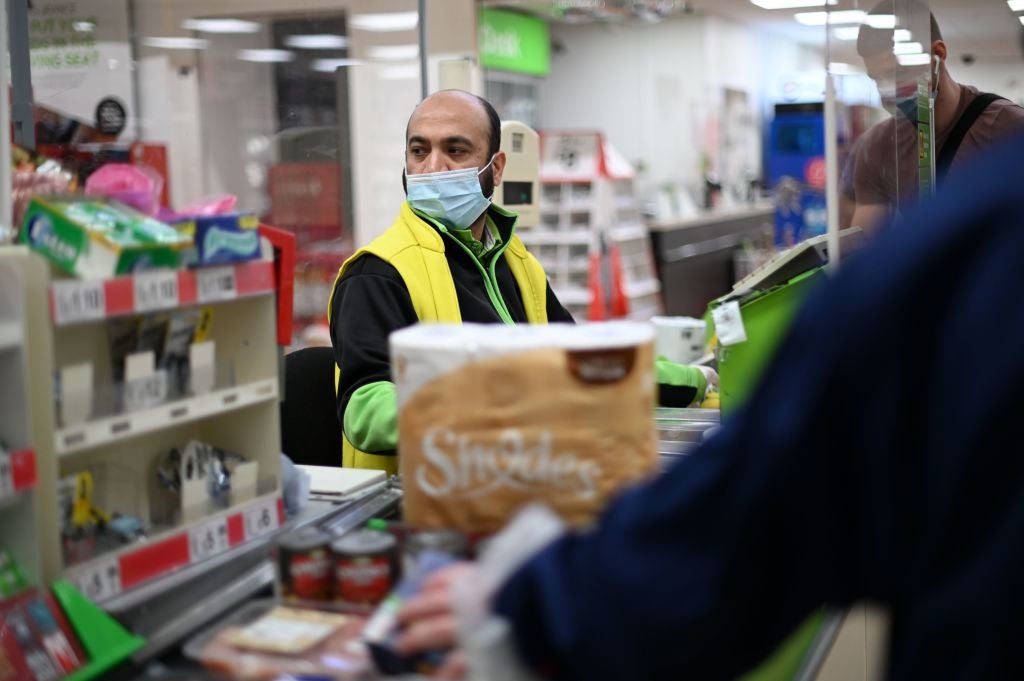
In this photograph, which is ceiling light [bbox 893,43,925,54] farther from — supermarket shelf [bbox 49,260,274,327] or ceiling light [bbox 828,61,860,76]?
supermarket shelf [bbox 49,260,274,327]

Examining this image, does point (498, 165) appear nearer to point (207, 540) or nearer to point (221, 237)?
point (221, 237)

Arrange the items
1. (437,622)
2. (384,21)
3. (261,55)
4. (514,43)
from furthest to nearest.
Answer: (514,43) → (261,55) → (384,21) → (437,622)

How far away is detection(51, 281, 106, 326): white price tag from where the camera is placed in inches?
57.0

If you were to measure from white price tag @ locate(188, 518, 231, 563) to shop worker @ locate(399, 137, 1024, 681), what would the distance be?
0.73 meters

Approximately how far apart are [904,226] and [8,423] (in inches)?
43.2

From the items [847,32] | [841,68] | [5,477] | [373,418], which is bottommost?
[373,418]

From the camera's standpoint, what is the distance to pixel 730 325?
2742mm

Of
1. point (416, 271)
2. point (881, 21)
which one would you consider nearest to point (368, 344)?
point (416, 271)

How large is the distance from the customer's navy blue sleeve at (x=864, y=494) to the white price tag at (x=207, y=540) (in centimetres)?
75

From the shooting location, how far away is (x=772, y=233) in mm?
12164

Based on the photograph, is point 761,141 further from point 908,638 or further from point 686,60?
point 908,638

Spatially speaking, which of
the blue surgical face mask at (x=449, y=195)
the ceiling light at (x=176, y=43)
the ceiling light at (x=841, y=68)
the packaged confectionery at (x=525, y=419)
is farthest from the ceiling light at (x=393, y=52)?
the packaged confectionery at (x=525, y=419)

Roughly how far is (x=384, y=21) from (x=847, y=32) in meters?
4.17

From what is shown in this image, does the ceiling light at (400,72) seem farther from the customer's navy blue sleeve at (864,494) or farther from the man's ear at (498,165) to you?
the customer's navy blue sleeve at (864,494)
